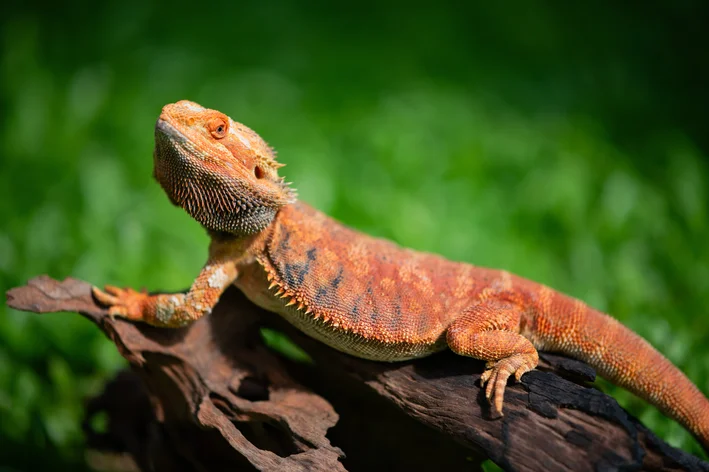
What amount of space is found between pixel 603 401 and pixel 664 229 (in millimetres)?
2838

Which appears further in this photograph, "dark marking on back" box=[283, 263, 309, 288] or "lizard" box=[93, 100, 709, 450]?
"dark marking on back" box=[283, 263, 309, 288]

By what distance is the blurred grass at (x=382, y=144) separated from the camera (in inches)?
146

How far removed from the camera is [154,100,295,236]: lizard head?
224 centimetres

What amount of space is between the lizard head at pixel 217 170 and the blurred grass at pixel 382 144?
164 cm

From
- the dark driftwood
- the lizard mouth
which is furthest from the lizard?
the dark driftwood

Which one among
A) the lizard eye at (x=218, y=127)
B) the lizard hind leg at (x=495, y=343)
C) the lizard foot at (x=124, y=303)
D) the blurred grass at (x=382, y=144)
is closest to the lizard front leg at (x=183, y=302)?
the lizard foot at (x=124, y=303)

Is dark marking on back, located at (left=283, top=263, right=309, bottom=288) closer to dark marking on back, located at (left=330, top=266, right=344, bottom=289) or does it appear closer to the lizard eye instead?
dark marking on back, located at (left=330, top=266, right=344, bottom=289)

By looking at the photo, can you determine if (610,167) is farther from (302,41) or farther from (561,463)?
(561,463)

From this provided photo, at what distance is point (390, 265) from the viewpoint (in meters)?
2.51

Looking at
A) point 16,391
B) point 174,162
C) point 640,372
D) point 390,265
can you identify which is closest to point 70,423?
point 16,391

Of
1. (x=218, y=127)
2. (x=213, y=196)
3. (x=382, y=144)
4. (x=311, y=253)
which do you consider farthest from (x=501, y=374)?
(x=382, y=144)

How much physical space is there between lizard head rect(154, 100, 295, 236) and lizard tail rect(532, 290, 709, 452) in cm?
119

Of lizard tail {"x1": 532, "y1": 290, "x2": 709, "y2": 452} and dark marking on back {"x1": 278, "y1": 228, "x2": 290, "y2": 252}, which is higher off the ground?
lizard tail {"x1": 532, "y1": 290, "x2": 709, "y2": 452}

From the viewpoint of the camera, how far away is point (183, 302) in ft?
8.10
